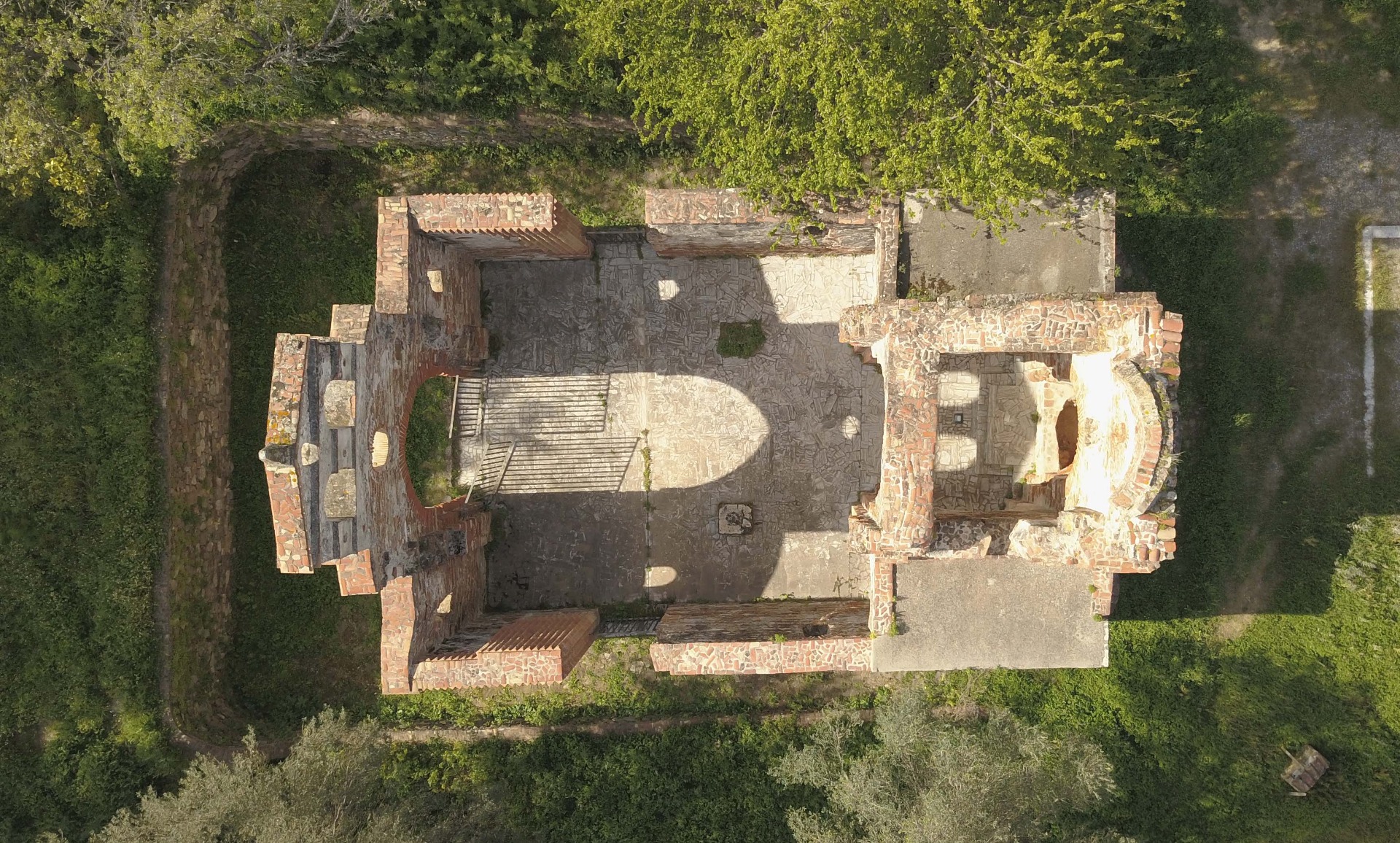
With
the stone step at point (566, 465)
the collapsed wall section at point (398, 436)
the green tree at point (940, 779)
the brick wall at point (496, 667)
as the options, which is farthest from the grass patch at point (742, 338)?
the green tree at point (940, 779)

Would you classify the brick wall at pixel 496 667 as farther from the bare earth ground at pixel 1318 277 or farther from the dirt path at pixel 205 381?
the bare earth ground at pixel 1318 277

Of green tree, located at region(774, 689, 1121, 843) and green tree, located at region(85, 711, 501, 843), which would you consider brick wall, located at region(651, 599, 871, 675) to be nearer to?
green tree, located at region(774, 689, 1121, 843)

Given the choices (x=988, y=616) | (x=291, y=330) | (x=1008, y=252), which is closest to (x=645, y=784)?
(x=988, y=616)

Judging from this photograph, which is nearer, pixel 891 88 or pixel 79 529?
pixel 891 88

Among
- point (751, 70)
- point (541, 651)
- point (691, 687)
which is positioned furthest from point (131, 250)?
point (691, 687)

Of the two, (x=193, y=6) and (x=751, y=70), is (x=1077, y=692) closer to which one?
(x=751, y=70)

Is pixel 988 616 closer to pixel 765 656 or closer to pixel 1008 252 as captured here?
pixel 765 656
